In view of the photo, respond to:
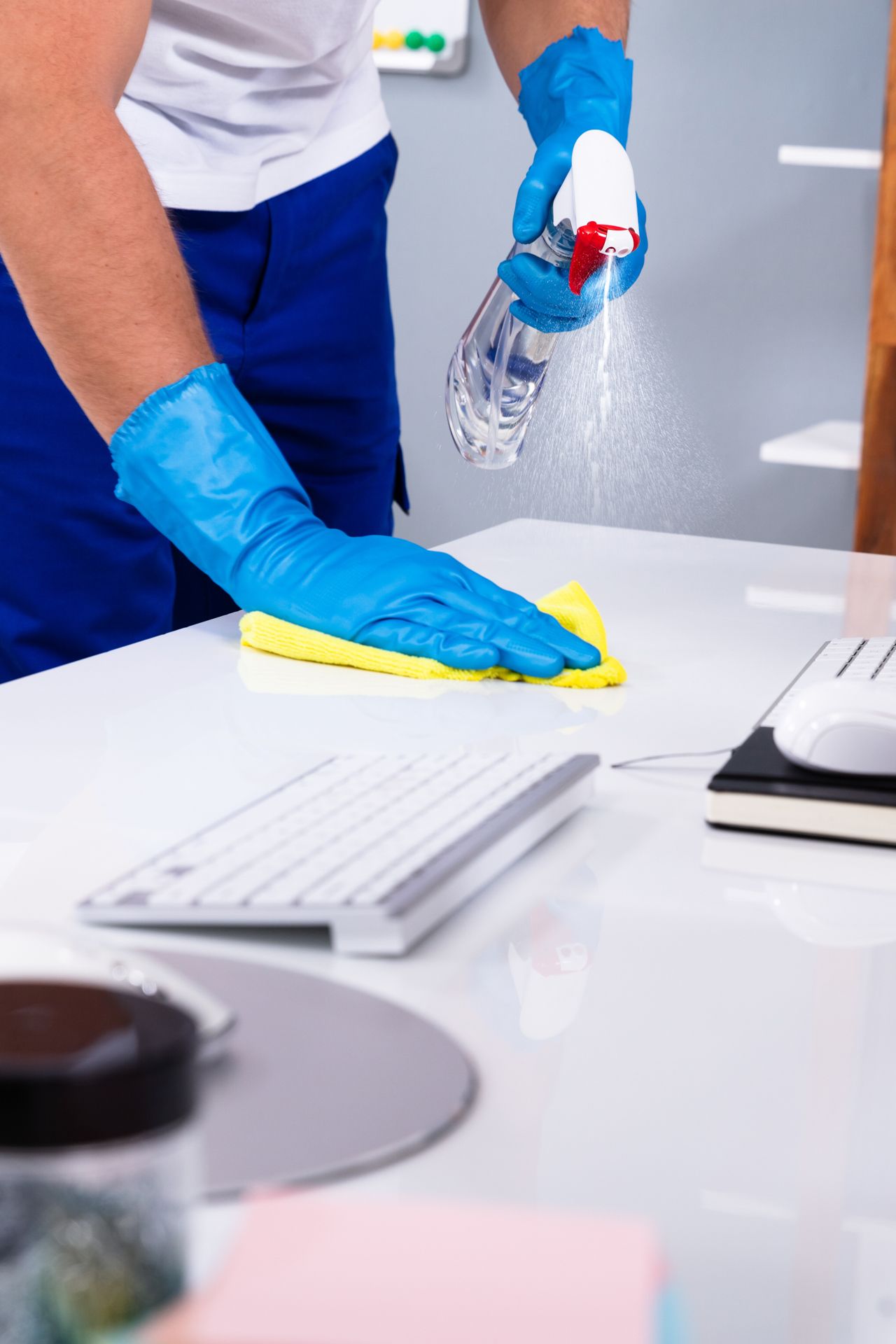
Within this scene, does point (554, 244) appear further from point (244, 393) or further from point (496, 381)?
point (244, 393)

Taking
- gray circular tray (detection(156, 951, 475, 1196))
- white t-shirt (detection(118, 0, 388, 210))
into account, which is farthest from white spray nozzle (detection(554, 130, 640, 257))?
gray circular tray (detection(156, 951, 475, 1196))

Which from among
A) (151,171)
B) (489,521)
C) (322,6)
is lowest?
(489,521)

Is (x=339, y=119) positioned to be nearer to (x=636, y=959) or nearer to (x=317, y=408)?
(x=317, y=408)

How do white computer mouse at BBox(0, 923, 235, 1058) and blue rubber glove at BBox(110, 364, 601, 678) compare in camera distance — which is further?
blue rubber glove at BBox(110, 364, 601, 678)

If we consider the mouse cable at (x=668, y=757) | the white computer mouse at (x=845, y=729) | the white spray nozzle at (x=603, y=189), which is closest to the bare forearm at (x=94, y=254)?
the white spray nozzle at (x=603, y=189)

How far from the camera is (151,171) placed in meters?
1.44

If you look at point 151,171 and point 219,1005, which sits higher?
point 151,171

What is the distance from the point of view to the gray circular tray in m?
0.42

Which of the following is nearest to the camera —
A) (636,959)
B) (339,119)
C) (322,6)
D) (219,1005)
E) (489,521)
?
(219,1005)

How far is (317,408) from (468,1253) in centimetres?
135

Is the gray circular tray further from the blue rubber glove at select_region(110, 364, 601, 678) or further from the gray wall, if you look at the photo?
the gray wall

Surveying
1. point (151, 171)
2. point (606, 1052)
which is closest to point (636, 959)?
point (606, 1052)

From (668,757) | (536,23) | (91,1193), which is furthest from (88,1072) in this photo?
(536,23)

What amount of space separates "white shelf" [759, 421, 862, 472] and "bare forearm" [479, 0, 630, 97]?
95cm
